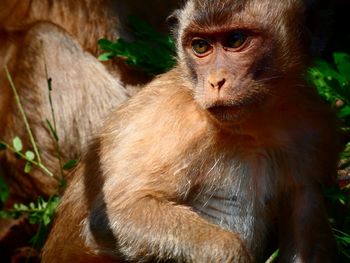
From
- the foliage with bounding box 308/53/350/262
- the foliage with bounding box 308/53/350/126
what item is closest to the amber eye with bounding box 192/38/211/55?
the foliage with bounding box 308/53/350/262

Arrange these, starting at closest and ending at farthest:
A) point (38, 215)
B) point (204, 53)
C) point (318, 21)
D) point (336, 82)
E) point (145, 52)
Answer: point (204, 53) < point (318, 21) < point (336, 82) < point (38, 215) < point (145, 52)

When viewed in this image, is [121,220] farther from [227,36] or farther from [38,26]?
[38,26]

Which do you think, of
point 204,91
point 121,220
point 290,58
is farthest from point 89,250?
point 290,58

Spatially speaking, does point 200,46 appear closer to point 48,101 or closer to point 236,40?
point 236,40

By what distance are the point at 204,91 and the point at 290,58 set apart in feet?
2.16

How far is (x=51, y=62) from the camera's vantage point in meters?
8.88

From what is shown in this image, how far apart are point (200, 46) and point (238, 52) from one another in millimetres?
333

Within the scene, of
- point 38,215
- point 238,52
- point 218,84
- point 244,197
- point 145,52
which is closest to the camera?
point 218,84

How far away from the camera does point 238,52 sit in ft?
18.9

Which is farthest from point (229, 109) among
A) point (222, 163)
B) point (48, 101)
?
point (48, 101)

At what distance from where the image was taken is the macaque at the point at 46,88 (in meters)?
8.78

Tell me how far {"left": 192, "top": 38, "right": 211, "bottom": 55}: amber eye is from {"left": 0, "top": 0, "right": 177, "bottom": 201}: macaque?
9.28ft

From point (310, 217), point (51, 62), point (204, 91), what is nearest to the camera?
point (204, 91)

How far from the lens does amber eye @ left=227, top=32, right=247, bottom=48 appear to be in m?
5.79
